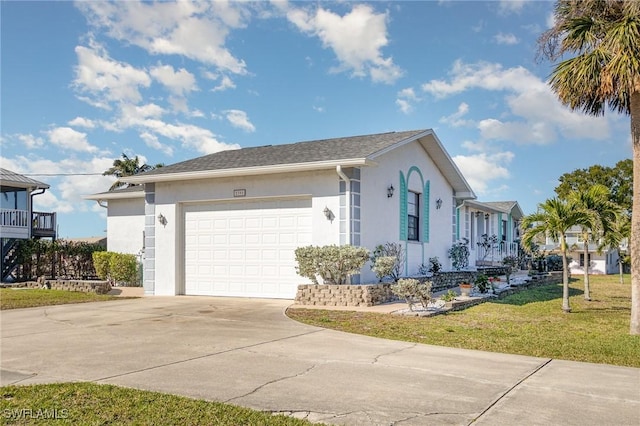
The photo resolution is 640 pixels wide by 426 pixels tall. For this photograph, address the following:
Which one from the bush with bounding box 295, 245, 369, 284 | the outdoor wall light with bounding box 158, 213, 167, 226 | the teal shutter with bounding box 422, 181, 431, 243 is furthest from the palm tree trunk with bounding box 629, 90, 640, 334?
the outdoor wall light with bounding box 158, 213, 167, 226

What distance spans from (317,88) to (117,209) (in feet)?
34.0

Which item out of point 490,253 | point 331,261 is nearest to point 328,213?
point 331,261

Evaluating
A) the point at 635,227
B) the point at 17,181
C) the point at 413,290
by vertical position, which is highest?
the point at 17,181

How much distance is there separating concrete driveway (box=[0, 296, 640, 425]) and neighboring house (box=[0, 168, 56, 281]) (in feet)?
52.7

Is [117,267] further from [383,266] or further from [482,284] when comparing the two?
[482,284]

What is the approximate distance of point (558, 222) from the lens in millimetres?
12750

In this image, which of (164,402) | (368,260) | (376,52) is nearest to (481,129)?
(376,52)

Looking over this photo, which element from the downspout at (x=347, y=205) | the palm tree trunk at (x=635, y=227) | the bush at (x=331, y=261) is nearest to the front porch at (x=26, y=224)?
the bush at (x=331, y=261)

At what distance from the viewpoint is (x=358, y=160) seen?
42.5 ft

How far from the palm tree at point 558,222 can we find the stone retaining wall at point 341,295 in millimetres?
3930

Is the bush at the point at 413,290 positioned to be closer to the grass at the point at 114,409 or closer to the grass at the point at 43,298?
the grass at the point at 114,409

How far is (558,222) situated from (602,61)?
4.25m

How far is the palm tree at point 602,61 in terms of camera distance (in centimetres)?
921

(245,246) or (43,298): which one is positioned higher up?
(245,246)
